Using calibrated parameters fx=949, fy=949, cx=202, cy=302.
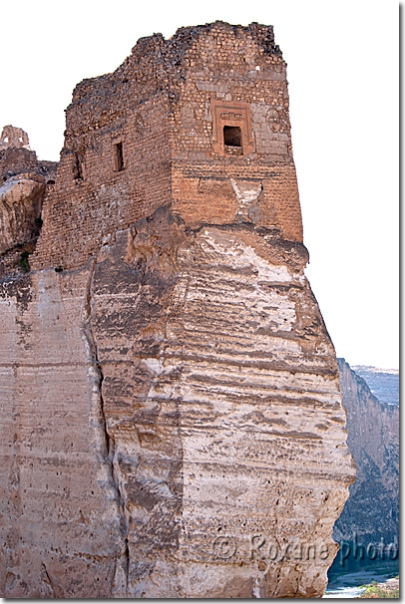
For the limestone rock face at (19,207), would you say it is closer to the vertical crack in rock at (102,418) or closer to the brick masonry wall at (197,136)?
the brick masonry wall at (197,136)

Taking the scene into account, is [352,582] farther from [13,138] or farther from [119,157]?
[119,157]

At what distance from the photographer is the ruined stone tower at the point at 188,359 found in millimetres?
12586

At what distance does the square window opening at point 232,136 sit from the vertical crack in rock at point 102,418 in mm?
2694

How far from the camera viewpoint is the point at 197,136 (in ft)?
43.9

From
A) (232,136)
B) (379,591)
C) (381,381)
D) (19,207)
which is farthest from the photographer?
(381,381)

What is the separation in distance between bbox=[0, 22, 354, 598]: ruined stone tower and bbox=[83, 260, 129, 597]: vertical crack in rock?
28 millimetres

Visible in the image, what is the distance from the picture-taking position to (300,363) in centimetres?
1325

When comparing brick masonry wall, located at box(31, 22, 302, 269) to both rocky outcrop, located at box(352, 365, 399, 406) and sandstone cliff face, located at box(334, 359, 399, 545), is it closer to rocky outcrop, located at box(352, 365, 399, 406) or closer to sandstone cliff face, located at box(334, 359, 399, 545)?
sandstone cliff face, located at box(334, 359, 399, 545)

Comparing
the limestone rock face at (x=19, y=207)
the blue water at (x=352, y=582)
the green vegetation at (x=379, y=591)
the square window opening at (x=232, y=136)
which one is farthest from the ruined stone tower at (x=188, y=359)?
the blue water at (x=352, y=582)

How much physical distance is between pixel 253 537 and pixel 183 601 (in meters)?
1.28

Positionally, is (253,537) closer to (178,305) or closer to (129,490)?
(129,490)

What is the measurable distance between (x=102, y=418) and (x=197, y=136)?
4258 mm

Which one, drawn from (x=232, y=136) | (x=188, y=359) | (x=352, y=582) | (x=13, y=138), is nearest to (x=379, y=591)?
(x=352, y=582)

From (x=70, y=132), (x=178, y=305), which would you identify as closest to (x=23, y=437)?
(x=178, y=305)
